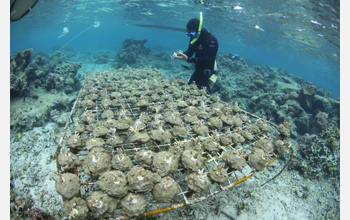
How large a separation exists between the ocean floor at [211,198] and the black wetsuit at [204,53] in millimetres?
5398

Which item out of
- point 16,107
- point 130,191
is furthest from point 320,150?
point 16,107

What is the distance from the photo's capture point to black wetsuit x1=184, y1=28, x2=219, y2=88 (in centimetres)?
740

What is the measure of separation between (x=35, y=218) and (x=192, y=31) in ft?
26.3

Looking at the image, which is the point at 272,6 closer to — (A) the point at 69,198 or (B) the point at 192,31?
(B) the point at 192,31

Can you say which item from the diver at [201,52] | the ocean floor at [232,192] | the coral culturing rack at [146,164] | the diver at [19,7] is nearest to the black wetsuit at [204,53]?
the diver at [201,52]

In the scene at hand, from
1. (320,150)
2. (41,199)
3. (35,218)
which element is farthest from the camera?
(320,150)

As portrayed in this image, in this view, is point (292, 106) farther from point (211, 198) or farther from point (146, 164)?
point (146, 164)

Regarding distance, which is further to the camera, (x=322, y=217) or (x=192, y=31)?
(x=192, y=31)

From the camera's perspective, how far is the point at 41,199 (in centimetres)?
437

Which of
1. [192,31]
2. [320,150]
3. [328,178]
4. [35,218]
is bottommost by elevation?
[328,178]

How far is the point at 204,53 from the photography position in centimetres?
787

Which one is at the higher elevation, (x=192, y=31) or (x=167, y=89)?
(x=192, y=31)

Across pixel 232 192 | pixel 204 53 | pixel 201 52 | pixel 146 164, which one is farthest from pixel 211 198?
pixel 201 52

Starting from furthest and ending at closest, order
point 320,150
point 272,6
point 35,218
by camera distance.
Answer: point 272,6
point 320,150
point 35,218
